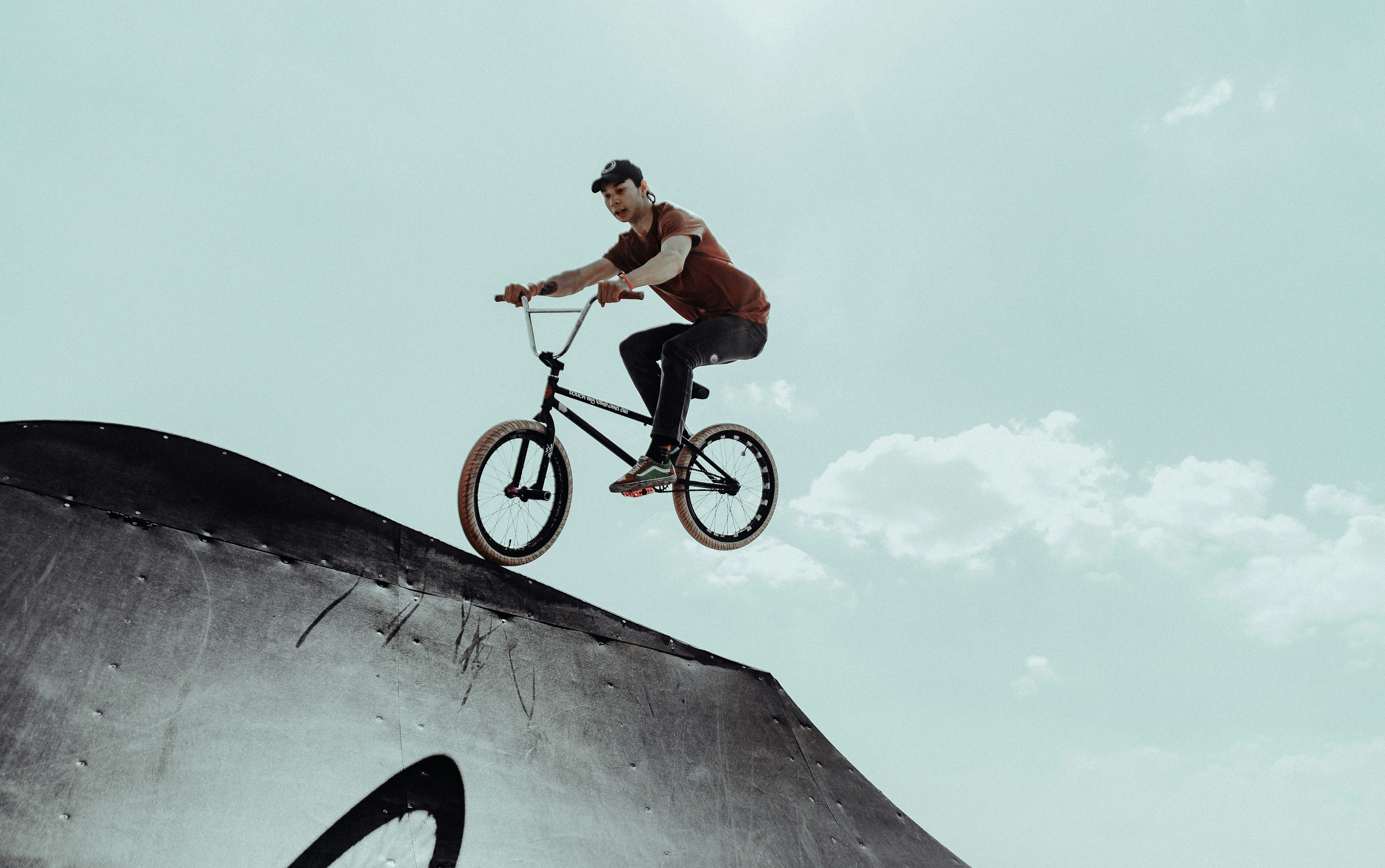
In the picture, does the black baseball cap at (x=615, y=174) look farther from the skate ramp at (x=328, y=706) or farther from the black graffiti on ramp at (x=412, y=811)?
the black graffiti on ramp at (x=412, y=811)

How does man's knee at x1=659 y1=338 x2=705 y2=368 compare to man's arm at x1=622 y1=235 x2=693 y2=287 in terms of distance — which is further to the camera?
man's knee at x1=659 y1=338 x2=705 y2=368

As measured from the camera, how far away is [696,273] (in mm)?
6145

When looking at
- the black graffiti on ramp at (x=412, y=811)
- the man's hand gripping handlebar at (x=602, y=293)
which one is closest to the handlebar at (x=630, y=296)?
the man's hand gripping handlebar at (x=602, y=293)

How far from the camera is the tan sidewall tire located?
505cm

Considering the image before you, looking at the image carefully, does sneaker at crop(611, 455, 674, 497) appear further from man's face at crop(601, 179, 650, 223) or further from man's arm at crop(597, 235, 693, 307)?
man's face at crop(601, 179, 650, 223)

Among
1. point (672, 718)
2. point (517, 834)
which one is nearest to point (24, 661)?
point (517, 834)

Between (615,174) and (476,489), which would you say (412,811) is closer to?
(476,489)

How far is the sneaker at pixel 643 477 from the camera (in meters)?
5.93

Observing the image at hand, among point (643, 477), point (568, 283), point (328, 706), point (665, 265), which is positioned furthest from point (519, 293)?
point (328, 706)

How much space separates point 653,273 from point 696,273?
2.34 feet

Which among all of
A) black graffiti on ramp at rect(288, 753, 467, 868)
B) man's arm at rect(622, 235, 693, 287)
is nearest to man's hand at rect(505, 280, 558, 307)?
man's arm at rect(622, 235, 693, 287)

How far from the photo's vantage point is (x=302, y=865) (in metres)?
3.16

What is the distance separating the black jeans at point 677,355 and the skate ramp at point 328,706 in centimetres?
163

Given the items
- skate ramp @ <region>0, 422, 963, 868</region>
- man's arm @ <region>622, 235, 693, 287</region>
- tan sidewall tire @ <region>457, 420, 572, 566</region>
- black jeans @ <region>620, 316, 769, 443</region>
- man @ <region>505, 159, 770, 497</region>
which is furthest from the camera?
black jeans @ <region>620, 316, 769, 443</region>
